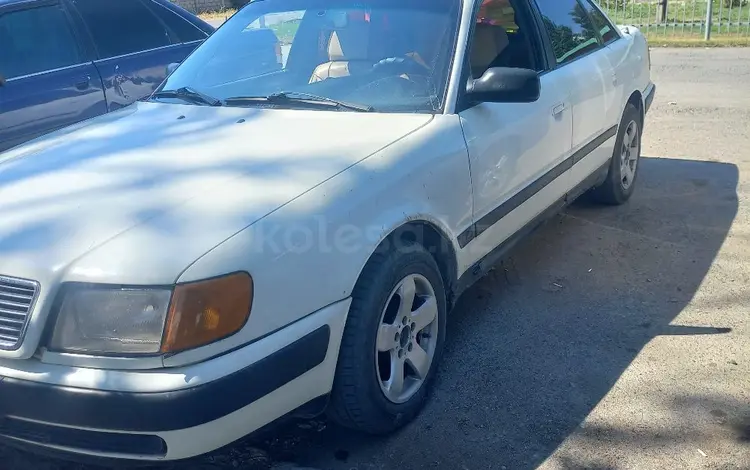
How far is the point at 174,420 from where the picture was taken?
215 centimetres

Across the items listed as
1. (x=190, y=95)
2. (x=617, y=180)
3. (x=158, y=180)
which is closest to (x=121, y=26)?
(x=190, y=95)

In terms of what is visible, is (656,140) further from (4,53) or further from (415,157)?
(4,53)

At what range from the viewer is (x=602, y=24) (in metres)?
5.02

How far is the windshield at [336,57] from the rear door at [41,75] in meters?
1.68

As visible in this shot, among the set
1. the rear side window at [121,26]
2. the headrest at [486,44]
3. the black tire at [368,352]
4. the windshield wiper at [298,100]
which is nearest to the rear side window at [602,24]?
the headrest at [486,44]

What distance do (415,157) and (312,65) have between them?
0.93 meters

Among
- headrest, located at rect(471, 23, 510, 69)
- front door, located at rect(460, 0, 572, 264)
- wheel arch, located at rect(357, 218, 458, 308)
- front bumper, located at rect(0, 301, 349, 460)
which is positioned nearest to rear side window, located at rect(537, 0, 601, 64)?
front door, located at rect(460, 0, 572, 264)

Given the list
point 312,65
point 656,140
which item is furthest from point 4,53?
point 656,140

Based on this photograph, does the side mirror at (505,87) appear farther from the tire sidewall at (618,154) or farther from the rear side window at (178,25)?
the rear side window at (178,25)

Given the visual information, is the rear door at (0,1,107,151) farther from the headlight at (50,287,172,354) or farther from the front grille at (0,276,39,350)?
the headlight at (50,287,172,354)

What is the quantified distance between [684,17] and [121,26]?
12.0 metres

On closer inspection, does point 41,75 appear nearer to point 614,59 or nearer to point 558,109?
point 558,109

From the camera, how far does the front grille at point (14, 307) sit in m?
2.22

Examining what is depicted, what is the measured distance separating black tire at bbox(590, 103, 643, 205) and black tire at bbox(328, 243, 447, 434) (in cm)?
266
